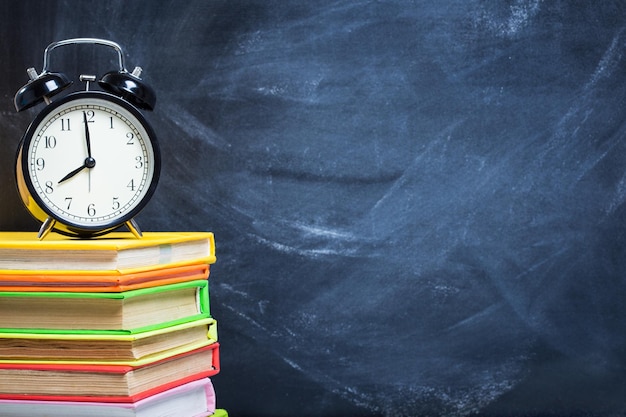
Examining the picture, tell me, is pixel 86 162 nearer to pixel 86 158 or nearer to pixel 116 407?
pixel 86 158

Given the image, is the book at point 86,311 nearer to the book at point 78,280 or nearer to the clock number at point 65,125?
the book at point 78,280

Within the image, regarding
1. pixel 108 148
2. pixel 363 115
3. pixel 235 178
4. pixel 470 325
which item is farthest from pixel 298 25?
pixel 470 325

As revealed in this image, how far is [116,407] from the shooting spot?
137 cm

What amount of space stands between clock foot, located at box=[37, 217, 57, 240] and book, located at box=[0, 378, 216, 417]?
0.87 feet

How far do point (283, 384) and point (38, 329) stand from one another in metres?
0.57

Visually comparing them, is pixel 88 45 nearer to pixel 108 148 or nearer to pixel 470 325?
pixel 108 148

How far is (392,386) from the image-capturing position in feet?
5.87

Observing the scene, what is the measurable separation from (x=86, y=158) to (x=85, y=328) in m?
0.28

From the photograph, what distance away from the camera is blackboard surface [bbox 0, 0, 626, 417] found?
176 centimetres

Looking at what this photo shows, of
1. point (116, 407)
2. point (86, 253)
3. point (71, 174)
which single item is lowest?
point (116, 407)

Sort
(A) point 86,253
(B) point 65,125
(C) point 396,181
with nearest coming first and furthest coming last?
(A) point 86,253 < (B) point 65,125 < (C) point 396,181

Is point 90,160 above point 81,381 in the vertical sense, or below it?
above

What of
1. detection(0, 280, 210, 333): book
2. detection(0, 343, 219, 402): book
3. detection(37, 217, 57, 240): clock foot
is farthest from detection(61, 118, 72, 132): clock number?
detection(0, 343, 219, 402): book

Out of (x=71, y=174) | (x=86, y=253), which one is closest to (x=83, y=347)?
(x=86, y=253)
